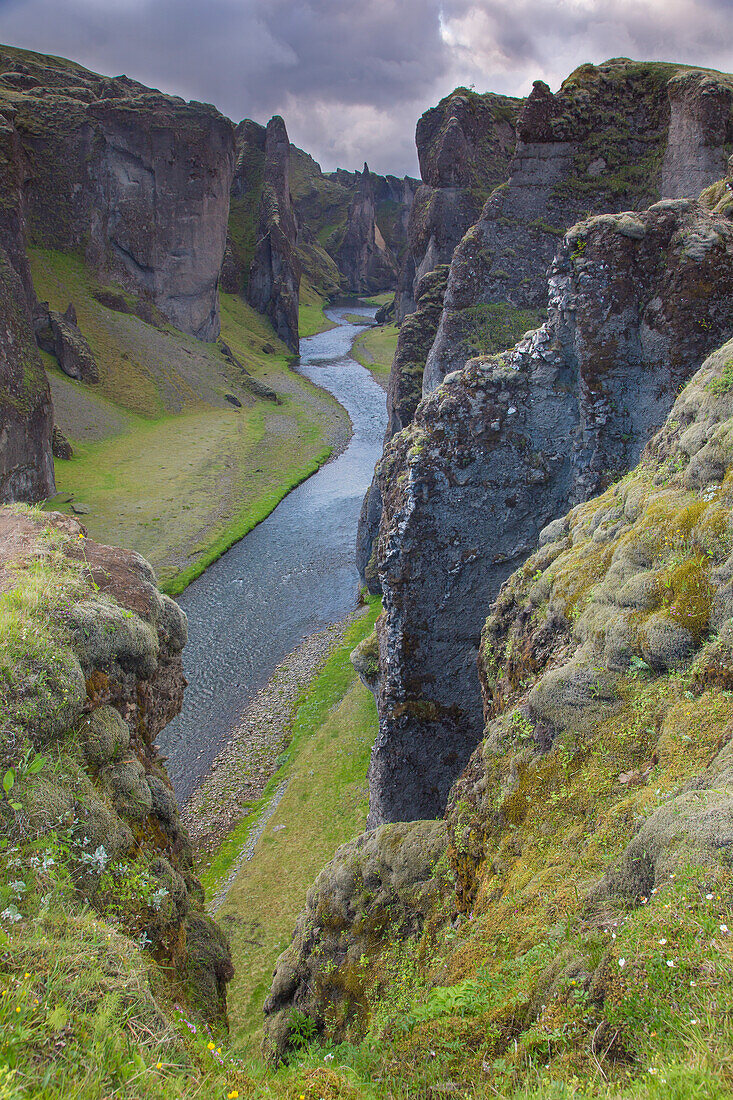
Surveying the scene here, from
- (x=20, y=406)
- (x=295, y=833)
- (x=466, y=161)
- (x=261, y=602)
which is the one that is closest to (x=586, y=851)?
(x=295, y=833)

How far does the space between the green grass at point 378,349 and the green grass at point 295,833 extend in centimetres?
7001

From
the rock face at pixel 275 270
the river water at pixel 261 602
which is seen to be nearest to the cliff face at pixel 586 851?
the river water at pixel 261 602

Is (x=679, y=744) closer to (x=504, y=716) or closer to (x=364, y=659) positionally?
(x=504, y=716)

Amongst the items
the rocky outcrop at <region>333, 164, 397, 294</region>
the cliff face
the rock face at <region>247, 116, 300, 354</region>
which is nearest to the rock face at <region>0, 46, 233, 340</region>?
the rock face at <region>247, 116, 300, 354</region>

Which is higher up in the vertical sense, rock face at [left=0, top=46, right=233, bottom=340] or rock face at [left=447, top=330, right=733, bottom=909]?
rock face at [left=0, top=46, right=233, bottom=340]

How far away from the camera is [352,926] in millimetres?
10008

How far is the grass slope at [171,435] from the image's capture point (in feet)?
149

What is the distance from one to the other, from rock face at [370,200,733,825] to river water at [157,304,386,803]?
12.8 m

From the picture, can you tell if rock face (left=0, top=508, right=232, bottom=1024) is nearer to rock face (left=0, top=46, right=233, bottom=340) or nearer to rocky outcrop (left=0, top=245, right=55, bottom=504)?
rocky outcrop (left=0, top=245, right=55, bottom=504)

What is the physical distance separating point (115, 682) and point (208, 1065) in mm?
6143

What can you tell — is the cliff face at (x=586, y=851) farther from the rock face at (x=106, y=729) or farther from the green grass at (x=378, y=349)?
the green grass at (x=378, y=349)

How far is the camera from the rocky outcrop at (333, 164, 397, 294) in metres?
175

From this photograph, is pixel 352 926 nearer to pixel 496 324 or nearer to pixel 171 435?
pixel 496 324

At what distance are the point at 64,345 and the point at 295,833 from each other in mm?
64696
